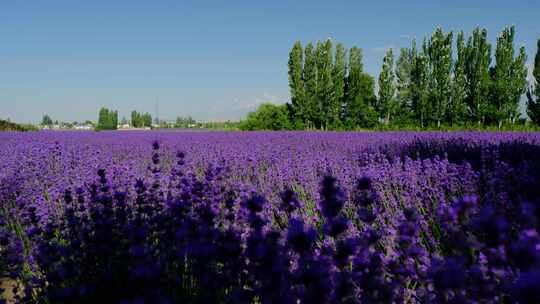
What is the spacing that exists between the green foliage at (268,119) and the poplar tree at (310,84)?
5.49ft

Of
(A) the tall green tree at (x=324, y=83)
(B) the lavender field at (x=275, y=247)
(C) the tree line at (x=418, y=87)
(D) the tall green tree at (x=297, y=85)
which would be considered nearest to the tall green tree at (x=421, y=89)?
(C) the tree line at (x=418, y=87)

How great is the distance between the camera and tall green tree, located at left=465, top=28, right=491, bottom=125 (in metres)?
25.3

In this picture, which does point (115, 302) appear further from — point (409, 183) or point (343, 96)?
point (343, 96)

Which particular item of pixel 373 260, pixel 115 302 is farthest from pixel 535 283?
pixel 115 302

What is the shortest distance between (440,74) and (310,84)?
27.8 feet

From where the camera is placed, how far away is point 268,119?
1225 inches

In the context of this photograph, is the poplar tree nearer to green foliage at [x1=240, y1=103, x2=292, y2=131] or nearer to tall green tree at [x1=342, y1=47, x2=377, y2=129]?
green foliage at [x1=240, y1=103, x2=292, y2=131]

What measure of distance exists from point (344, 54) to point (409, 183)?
1088 inches

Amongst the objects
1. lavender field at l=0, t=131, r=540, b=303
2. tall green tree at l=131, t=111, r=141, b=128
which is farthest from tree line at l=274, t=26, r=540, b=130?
tall green tree at l=131, t=111, r=141, b=128

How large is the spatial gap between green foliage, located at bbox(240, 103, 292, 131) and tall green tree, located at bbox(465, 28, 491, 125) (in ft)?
39.1

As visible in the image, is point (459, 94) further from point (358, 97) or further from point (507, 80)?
point (358, 97)

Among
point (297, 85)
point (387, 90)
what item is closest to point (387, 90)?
point (387, 90)

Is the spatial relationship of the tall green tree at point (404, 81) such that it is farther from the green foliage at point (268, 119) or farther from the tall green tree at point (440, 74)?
the green foliage at point (268, 119)

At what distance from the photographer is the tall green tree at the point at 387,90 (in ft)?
94.7
